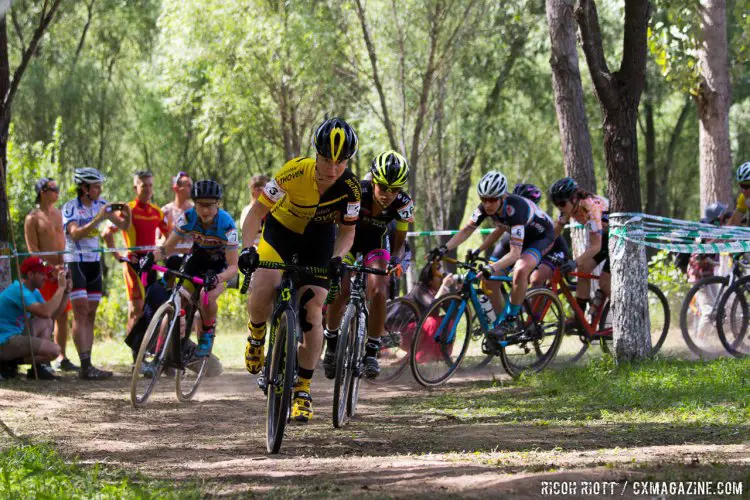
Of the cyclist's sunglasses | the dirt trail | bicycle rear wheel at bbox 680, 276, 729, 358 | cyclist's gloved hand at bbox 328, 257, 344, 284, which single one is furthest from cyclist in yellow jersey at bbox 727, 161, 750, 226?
cyclist's gloved hand at bbox 328, 257, 344, 284

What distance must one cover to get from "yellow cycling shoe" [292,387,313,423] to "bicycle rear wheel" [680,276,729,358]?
5374 mm

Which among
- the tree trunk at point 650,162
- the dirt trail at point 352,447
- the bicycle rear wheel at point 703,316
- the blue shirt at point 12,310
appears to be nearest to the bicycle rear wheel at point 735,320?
the bicycle rear wheel at point 703,316

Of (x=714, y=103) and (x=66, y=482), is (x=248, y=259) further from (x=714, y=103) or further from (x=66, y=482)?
(x=714, y=103)

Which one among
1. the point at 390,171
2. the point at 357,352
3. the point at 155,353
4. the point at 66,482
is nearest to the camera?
the point at 66,482

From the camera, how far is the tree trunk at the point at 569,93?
1370cm

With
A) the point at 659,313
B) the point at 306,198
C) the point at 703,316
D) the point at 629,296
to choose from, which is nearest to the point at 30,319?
the point at 306,198

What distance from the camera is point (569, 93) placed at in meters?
14.1

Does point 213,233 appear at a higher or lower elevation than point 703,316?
higher

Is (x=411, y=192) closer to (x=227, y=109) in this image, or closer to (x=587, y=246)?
(x=227, y=109)

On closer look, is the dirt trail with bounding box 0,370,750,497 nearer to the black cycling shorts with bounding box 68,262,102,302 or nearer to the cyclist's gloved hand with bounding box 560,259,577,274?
the black cycling shorts with bounding box 68,262,102,302

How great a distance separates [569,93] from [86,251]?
22.2 feet

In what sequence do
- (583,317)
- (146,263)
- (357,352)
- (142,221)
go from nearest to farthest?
1. (357,352)
2. (146,263)
3. (583,317)
4. (142,221)

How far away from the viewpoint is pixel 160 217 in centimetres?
1291

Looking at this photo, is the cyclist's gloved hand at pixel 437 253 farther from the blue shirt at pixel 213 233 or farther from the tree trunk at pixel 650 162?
the tree trunk at pixel 650 162
